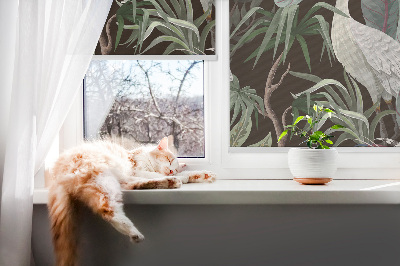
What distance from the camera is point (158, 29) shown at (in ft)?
5.16

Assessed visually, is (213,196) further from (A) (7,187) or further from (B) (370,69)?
(B) (370,69)

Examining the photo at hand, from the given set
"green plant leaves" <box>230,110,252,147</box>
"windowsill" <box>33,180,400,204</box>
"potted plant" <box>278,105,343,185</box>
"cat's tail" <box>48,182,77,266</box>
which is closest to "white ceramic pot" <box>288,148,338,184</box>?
"potted plant" <box>278,105,343,185</box>

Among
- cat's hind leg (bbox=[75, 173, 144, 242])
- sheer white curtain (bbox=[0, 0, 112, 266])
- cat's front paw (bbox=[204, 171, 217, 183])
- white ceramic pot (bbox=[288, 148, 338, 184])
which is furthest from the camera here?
cat's front paw (bbox=[204, 171, 217, 183])

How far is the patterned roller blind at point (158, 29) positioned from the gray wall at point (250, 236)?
66 cm

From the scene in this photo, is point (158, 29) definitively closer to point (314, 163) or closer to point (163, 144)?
point (163, 144)

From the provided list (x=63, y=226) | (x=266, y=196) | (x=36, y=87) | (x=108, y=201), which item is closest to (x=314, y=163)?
(x=266, y=196)

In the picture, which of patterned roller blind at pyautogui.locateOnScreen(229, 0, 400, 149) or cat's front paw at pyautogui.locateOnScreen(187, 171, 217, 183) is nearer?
cat's front paw at pyautogui.locateOnScreen(187, 171, 217, 183)

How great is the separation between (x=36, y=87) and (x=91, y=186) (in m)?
0.41

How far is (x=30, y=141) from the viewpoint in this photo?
1.27 m

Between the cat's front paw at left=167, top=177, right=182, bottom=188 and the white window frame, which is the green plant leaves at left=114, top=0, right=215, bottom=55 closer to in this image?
the white window frame

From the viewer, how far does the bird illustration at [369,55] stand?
5.27 ft

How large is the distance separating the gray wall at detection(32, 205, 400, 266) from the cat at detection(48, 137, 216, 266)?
11cm

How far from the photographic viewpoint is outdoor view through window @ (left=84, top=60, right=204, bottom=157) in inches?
65.9

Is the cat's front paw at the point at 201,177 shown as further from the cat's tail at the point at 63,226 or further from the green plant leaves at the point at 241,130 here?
the cat's tail at the point at 63,226
